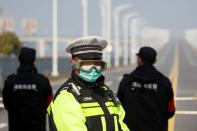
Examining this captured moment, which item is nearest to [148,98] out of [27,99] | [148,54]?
[148,54]

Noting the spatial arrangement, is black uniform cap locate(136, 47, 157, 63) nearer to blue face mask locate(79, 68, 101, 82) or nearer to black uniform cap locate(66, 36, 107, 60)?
black uniform cap locate(66, 36, 107, 60)

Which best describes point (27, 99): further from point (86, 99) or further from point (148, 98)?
point (86, 99)

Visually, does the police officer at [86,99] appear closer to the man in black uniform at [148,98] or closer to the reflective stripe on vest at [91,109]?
the reflective stripe on vest at [91,109]

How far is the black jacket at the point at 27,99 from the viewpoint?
24.5ft

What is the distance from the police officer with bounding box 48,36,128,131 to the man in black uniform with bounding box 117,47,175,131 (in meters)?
3.09

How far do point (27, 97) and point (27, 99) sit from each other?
1.0 inches

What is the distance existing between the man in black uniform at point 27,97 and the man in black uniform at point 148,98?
956 millimetres

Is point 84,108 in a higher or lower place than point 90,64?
lower

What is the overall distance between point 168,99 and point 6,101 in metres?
1.91

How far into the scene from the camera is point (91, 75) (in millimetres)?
4180

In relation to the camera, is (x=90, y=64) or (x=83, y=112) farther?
(x=90, y=64)

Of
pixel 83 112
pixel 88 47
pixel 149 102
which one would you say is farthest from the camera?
pixel 149 102

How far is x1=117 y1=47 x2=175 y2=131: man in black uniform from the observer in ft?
24.3

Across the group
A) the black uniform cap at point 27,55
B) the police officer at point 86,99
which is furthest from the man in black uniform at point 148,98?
the police officer at point 86,99
